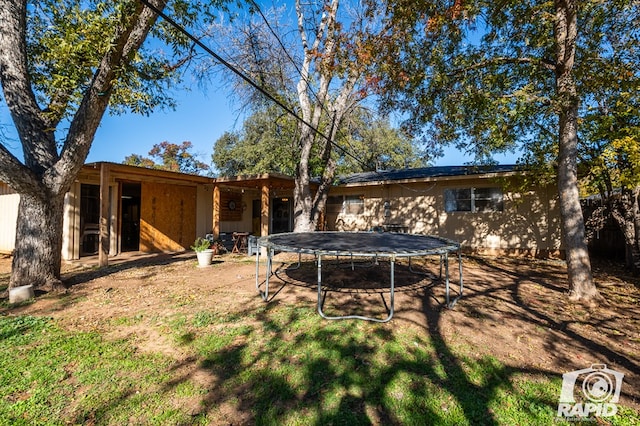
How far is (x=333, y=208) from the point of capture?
39.4ft

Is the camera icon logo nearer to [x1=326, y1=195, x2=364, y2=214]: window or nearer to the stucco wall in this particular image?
the stucco wall

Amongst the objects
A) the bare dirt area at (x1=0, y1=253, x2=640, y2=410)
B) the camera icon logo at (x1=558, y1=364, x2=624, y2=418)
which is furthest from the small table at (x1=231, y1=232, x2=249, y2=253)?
the camera icon logo at (x1=558, y1=364, x2=624, y2=418)

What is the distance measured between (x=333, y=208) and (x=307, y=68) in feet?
17.3

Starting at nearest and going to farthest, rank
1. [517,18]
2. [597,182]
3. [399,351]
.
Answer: [399,351] → [517,18] → [597,182]

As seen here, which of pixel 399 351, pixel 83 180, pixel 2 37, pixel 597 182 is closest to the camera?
pixel 399 351

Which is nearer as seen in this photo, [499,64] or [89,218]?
[499,64]

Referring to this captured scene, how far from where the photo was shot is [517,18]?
5.45m

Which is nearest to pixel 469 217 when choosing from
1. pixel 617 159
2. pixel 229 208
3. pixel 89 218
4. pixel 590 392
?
pixel 617 159

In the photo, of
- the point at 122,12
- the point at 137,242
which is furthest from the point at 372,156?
the point at 122,12

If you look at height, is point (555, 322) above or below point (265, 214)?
below

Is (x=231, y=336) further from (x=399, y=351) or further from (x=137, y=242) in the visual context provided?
(x=137, y=242)

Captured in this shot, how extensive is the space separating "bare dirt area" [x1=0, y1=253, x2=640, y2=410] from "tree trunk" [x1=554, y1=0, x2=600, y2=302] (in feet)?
1.16

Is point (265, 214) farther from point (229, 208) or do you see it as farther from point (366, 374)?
point (366, 374)

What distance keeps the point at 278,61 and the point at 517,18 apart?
6.78 metres
